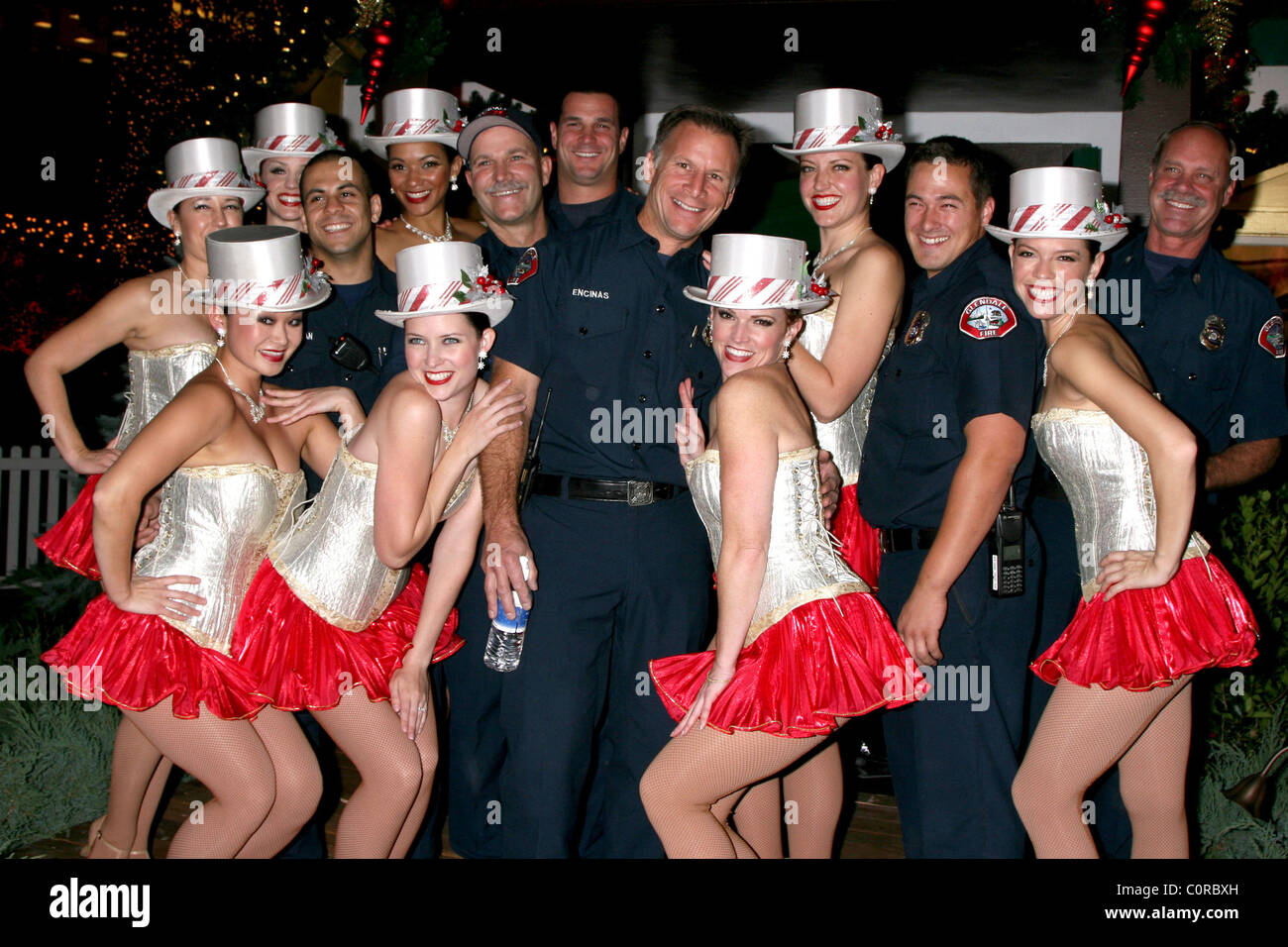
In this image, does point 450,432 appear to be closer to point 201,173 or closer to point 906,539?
point 906,539

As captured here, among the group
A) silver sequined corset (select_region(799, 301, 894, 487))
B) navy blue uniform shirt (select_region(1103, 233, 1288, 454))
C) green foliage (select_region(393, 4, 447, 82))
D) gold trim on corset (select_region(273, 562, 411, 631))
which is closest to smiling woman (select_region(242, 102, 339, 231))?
green foliage (select_region(393, 4, 447, 82))

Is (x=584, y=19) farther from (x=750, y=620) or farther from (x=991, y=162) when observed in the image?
(x=750, y=620)

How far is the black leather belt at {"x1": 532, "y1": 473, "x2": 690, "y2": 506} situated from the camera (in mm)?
3188

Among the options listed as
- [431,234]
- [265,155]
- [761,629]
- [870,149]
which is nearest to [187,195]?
[265,155]

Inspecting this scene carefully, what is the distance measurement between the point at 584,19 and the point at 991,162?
2490 millimetres

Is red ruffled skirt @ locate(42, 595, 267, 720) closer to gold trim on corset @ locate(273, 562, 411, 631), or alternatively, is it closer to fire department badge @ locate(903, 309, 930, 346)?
gold trim on corset @ locate(273, 562, 411, 631)

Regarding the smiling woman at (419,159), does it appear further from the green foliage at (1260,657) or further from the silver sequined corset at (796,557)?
the green foliage at (1260,657)

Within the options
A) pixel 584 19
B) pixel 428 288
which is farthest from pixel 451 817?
pixel 584 19

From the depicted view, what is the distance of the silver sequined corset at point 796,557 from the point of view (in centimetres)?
268

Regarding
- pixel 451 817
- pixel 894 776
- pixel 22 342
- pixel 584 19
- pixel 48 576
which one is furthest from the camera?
pixel 22 342

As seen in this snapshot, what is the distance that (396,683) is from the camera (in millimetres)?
3037

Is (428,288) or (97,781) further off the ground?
(428,288)

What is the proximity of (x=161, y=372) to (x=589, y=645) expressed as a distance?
1781mm

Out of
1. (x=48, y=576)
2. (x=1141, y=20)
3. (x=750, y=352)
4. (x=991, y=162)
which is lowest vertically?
(x=48, y=576)
